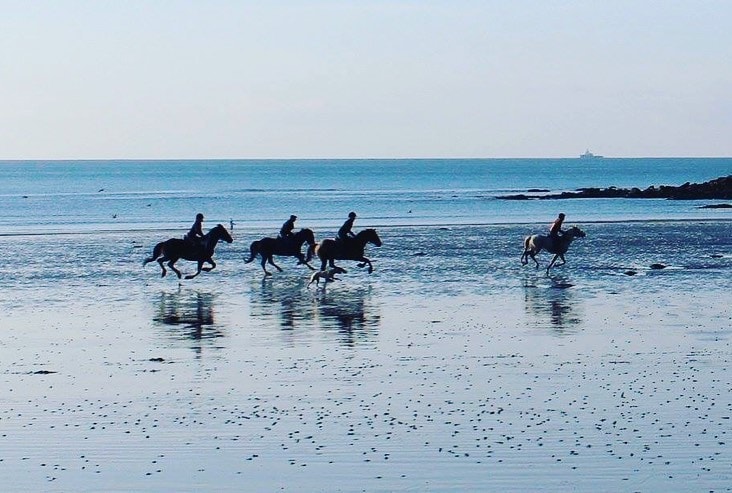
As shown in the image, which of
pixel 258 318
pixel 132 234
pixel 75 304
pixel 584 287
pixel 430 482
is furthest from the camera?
pixel 132 234

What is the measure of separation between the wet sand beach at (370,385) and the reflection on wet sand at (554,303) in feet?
0.21

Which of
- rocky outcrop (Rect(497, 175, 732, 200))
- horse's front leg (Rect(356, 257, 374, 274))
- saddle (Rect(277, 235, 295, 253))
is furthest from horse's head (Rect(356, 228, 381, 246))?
rocky outcrop (Rect(497, 175, 732, 200))

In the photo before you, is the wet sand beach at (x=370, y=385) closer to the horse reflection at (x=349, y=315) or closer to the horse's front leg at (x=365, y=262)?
the horse reflection at (x=349, y=315)

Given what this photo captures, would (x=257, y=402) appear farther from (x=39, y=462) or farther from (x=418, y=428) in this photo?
(x=39, y=462)

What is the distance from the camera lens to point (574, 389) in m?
16.6

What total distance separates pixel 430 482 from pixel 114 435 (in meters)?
4.01

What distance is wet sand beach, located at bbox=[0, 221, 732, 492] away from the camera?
12734mm

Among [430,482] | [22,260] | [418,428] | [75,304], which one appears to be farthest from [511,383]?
[22,260]

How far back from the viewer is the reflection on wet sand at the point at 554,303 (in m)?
23.4

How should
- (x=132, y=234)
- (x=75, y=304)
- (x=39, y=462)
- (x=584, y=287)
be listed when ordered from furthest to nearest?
(x=132, y=234) → (x=584, y=287) → (x=75, y=304) → (x=39, y=462)

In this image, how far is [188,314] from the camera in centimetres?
2588

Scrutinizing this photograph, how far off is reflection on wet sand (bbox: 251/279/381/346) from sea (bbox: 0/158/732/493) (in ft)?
0.30

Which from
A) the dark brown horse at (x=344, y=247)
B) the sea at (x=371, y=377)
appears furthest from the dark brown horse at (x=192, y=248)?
the dark brown horse at (x=344, y=247)

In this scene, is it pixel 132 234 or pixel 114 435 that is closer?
pixel 114 435
